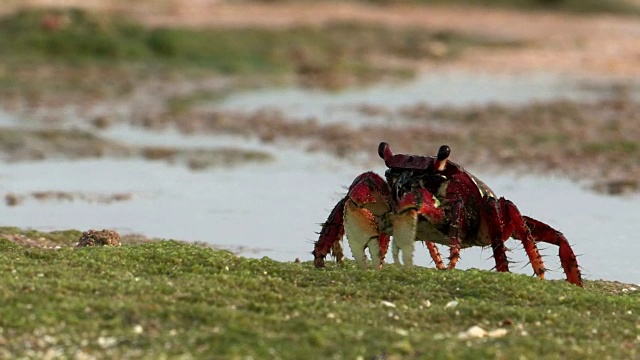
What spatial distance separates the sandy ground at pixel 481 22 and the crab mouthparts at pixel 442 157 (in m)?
17.5

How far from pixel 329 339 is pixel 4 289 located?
184cm

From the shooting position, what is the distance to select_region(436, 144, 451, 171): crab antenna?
28.0 feet

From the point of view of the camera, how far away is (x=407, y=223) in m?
8.16

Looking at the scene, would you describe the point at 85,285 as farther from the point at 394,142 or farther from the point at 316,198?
the point at 394,142

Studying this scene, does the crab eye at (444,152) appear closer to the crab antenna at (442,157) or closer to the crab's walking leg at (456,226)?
the crab antenna at (442,157)

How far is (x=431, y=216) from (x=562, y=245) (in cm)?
110

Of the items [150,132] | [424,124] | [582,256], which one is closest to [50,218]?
[582,256]

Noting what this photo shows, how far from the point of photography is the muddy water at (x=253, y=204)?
11.2 m

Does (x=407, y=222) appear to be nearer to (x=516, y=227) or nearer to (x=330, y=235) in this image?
(x=330, y=235)

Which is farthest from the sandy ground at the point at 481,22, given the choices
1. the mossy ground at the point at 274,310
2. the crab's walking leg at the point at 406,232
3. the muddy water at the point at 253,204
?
the mossy ground at the point at 274,310

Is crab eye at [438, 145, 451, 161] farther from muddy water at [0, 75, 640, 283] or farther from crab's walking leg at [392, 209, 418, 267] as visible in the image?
muddy water at [0, 75, 640, 283]

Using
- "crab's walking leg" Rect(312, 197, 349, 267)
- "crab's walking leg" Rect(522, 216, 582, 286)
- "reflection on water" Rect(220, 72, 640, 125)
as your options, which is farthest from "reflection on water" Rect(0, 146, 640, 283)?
"reflection on water" Rect(220, 72, 640, 125)

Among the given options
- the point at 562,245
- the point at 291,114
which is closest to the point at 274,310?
the point at 562,245

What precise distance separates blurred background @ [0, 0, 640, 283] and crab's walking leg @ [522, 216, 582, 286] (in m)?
1.14
